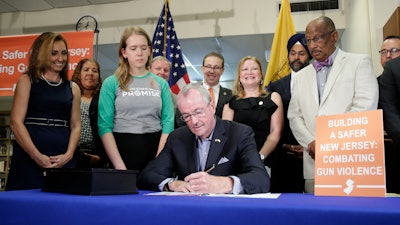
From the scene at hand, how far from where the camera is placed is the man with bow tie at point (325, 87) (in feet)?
7.14

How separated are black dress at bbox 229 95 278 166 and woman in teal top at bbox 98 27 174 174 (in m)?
0.51

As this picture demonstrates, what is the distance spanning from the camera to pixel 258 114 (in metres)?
2.54

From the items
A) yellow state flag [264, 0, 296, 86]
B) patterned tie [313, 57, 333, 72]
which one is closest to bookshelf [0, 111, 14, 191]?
yellow state flag [264, 0, 296, 86]

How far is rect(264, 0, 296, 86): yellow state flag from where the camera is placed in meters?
3.97

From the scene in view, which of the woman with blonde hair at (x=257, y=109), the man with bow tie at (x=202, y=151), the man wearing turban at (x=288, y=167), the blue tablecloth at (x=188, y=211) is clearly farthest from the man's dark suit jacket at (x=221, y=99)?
the blue tablecloth at (x=188, y=211)

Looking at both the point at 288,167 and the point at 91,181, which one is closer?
the point at 91,181

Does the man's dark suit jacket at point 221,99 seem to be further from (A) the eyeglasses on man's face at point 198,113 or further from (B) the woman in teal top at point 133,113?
(A) the eyeglasses on man's face at point 198,113

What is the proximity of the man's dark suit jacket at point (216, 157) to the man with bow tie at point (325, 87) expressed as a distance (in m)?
0.54

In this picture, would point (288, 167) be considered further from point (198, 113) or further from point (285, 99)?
point (198, 113)

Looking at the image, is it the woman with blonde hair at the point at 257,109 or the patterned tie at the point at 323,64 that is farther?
the woman with blonde hair at the point at 257,109

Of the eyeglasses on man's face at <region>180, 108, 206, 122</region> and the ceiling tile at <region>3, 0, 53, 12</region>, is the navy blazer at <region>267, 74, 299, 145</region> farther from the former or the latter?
the ceiling tile at <region>3, 0, 53, 12</region>

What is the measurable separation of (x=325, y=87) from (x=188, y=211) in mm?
1595

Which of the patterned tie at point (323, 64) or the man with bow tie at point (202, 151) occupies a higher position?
the patterned tie at point (323, 64)

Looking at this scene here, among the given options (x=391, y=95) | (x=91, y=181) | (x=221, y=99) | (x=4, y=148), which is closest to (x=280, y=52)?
(x=221, y=99)
